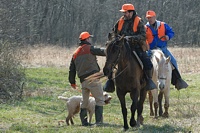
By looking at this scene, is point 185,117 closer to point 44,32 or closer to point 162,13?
point 44,32

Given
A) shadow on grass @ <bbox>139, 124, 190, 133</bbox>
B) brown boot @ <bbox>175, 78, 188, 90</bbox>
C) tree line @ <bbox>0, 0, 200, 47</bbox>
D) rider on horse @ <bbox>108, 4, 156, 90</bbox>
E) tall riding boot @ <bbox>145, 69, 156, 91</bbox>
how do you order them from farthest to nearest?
tree line @ <bbox>0, 0, 200, 47</bbox>, brown boot @ <bbox>175, 78, 188, 90</bbox>, tall riding boot @ <bbox>145, 69, 156, 91</bbox>, rider on horse @ <bbox>108, 4, 156, 90</bbox>, shadow on grass @ <bbox>139, 124, 190, 133</bbox>

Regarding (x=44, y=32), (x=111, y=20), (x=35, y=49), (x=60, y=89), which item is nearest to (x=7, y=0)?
(x=60, y=89)

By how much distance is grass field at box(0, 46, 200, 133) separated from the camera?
1128 centimetres

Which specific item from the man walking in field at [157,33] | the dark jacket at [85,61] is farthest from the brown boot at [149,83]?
the man walking in field at [157,33]

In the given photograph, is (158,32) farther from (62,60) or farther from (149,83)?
(62,60)

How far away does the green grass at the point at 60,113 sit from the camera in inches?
441

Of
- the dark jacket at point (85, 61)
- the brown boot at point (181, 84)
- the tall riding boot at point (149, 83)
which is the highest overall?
the dark jacket at point (85, 61)

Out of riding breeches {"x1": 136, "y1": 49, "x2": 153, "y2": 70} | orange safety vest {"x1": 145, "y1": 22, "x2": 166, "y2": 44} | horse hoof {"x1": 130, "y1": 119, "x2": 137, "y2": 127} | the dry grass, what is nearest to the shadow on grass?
horse hoof {"x1": 130, "y1": 119, "x2": 137, "y2": 127}

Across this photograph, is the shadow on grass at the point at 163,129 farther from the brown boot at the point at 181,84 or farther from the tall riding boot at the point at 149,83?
the brown boot at the point at 181,84

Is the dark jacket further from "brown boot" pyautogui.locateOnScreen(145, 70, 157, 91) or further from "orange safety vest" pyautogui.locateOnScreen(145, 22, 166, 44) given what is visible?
"orange safety vest" pyautogui.locateOnScreen(145, 22, 166, 44)

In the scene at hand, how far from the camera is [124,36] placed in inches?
432

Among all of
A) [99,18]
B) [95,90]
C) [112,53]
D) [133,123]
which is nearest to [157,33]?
[95,90]

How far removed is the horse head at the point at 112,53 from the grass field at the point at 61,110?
1393mm

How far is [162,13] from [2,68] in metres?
48.9
